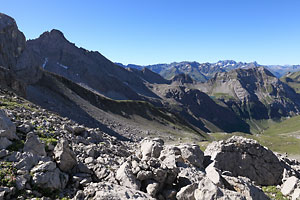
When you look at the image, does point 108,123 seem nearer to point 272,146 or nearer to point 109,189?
point 109,189

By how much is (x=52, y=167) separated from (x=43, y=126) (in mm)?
8824

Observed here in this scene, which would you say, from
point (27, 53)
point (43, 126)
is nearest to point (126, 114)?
point (27, 53)

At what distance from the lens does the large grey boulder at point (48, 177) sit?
41.0ft

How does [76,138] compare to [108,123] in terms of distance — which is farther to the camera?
[108,123]

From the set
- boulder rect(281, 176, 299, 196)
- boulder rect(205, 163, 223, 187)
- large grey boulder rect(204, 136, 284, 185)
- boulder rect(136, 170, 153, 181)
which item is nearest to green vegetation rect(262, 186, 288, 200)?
boulder rect(281, 176, 299, 196)

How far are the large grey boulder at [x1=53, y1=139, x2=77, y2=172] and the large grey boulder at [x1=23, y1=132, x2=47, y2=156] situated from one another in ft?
2.92

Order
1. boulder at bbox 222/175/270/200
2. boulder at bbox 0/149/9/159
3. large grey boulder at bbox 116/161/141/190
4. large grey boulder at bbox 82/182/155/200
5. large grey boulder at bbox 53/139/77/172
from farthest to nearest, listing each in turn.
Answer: boulder at bbox 222/175/270/200, large grey boulder at bbox 53/139/77/172, large grey boulder at bbox 116/161/141/190, boulder at bbox 0/149/9/159, large grey boulder at bbox 82/182/155/200

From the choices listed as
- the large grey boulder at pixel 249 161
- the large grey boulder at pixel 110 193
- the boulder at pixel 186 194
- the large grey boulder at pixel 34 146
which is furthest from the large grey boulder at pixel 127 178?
the large grey boulder at pixel 249 161

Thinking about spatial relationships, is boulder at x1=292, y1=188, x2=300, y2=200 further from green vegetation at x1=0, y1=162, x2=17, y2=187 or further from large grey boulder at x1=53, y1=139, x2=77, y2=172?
green vegetation at x1=0, y1=162, x2=17, y2=187

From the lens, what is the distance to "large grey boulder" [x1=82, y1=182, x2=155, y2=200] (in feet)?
39.9

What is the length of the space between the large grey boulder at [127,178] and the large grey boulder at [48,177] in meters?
3.49

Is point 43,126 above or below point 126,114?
above

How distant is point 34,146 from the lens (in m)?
15.2

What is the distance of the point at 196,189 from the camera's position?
14.6 metres
